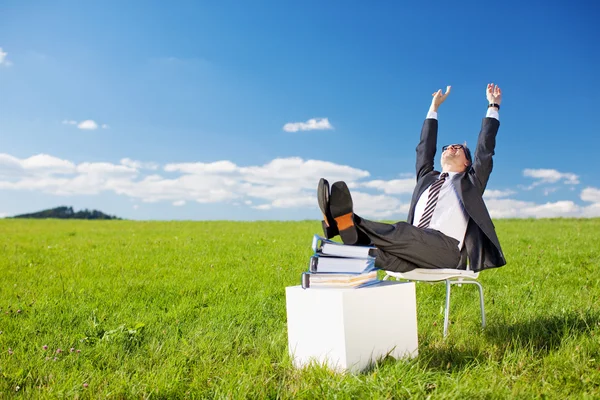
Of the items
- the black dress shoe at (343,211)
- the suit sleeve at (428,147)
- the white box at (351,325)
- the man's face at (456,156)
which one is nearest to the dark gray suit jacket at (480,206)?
the man's face at (456,156)

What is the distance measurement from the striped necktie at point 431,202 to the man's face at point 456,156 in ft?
0.76

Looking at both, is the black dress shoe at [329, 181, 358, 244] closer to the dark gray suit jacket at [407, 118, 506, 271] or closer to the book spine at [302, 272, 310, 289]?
the book spine at [302, 272, 310, 289]

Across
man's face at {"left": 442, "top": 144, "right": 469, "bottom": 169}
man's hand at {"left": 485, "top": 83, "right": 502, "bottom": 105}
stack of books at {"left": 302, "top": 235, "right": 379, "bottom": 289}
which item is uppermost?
man's hand at {"left": 485, "top": 83, "right": 502, "bottom": 105}

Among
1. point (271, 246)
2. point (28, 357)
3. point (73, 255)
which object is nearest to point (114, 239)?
point (73, 255)

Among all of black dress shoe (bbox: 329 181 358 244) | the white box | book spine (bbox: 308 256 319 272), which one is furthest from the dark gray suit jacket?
book spine (bbox: 308 256 319 272)

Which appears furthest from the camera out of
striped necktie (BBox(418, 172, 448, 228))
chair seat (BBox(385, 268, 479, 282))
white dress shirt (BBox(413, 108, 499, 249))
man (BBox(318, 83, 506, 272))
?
striped necktie (BBox(418, 172, 448, 228))

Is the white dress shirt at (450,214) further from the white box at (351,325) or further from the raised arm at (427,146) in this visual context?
the white box at (351,325)

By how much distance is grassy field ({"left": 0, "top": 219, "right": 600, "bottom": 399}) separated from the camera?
3.59m

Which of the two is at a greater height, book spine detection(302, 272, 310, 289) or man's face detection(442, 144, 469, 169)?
man's face detection(442, 144, 469, 169)

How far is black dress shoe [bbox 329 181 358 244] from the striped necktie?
4.66 ft

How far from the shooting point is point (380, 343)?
12.9 feet

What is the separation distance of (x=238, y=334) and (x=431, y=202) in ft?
7.50

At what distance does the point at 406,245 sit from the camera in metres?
4.23

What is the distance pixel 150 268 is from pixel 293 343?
18.7ft
